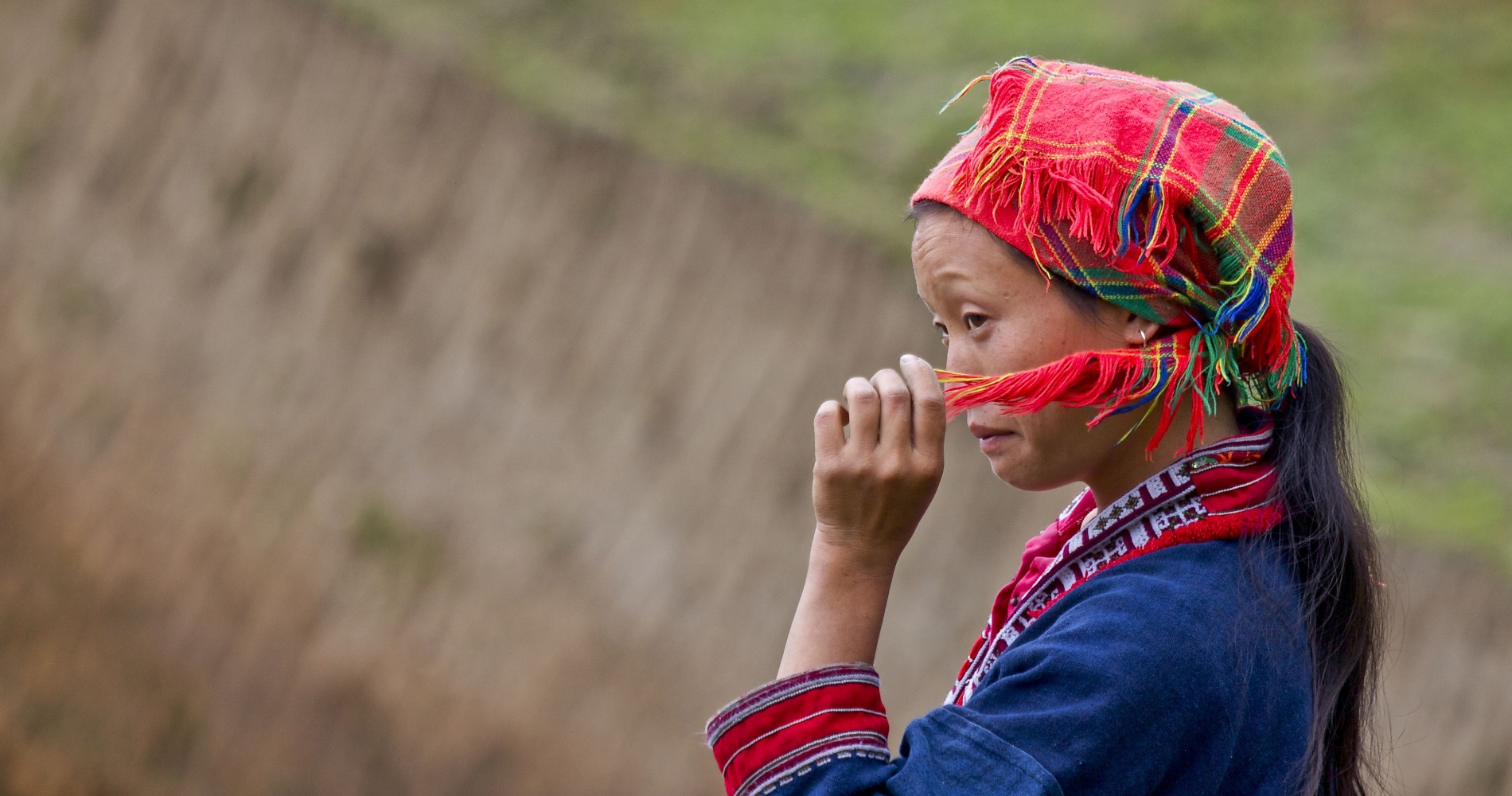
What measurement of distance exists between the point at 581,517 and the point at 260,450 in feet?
7.33

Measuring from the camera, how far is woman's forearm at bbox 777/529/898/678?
55.3 inches

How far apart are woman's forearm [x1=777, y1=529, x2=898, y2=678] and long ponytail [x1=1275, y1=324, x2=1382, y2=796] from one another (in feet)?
1.44

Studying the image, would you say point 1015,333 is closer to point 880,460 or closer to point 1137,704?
point 880,460

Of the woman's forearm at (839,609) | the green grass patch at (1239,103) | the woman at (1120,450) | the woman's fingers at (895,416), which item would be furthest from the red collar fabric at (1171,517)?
the green grass patch at (1239,103)

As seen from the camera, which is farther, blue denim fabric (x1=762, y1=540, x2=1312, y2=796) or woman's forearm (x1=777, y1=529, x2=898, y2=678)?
woman's forearm (x1=777, y1=529, x2=898, y2=678)

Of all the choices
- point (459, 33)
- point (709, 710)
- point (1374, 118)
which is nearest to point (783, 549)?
point (709, 710)

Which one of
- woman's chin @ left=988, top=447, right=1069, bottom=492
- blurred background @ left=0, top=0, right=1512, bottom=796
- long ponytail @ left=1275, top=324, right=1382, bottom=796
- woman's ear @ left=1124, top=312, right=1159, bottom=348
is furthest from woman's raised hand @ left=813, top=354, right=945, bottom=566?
blurred background @ left=0, top=0, right=1512, bottom=796

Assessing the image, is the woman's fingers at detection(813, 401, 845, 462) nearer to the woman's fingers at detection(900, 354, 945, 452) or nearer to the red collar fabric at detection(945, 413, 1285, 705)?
the woman's fingers at detection(900, 354, 945, 452)

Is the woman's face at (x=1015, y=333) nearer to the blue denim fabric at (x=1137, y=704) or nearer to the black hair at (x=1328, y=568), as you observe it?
the black hair at (x=1328, y=568)

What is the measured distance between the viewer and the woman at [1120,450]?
129 cm

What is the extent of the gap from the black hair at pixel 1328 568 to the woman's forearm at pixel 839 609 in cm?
37

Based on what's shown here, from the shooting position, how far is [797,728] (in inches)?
51.5

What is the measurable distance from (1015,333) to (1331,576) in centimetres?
42

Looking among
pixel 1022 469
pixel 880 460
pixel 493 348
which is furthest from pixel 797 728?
pixel 493 348
